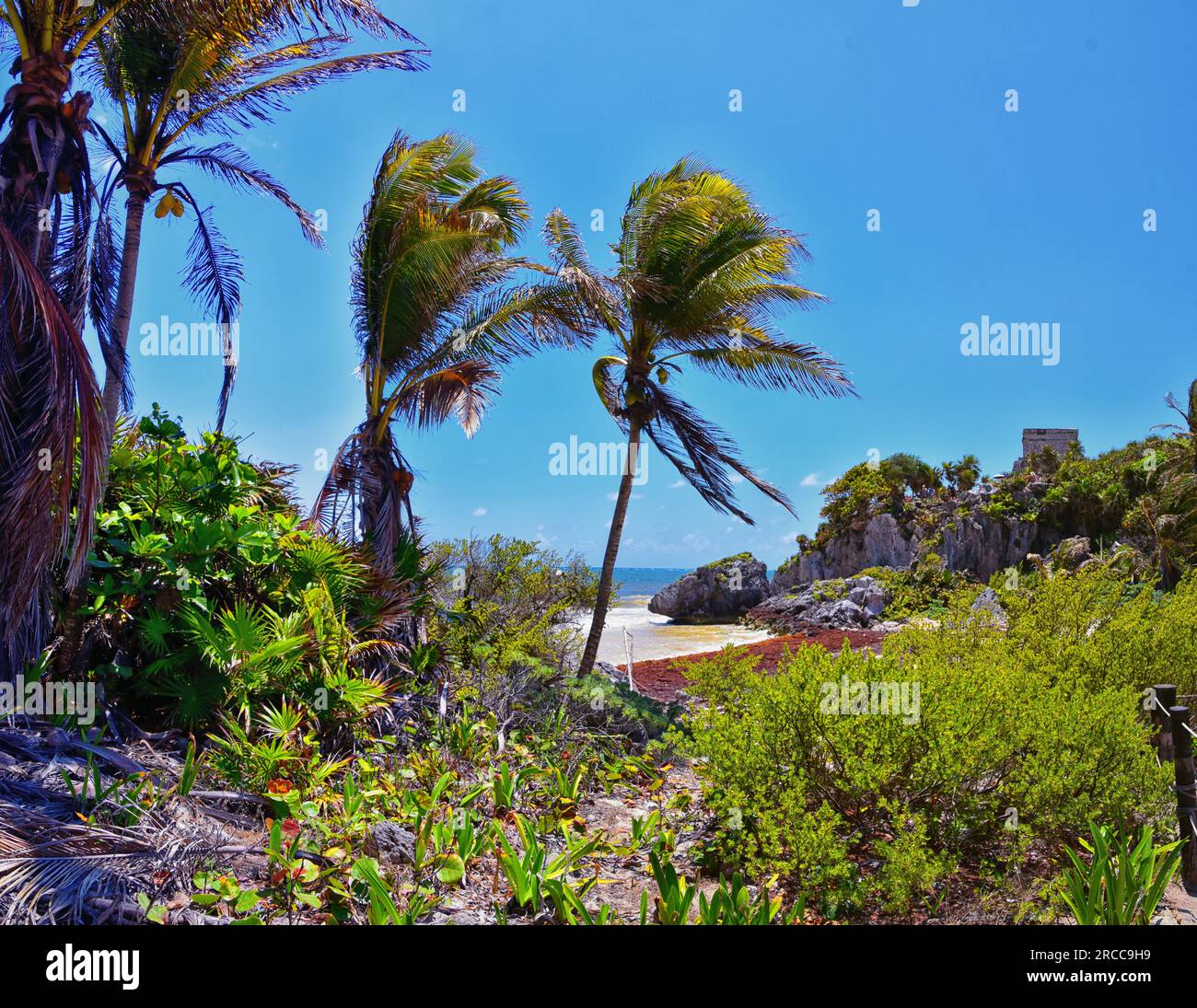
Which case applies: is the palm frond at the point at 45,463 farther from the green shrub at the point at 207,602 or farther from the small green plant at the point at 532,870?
the small green plant at the point at 532,870

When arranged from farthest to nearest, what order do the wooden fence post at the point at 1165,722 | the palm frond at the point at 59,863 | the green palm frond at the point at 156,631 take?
the green palm frond at the point at 156,631
the wooden fence post at the point at 1165,722
the palm frond at the point at 59,863

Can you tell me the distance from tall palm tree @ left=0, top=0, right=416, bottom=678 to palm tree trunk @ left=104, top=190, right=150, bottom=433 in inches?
48.7

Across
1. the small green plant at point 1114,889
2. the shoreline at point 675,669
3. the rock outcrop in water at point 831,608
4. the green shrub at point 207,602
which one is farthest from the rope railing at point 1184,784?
the rock outcrop in water at point 831,608

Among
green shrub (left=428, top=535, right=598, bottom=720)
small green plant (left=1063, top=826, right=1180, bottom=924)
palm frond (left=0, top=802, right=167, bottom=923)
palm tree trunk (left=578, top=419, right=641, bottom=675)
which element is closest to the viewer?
palm frond (left=0, top=802, right=167, bottom=923)

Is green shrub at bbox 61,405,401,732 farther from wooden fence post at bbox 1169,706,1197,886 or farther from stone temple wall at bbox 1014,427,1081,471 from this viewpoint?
stone temple wall at bbox 1014,427,1081,471

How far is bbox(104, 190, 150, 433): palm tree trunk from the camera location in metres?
7.74

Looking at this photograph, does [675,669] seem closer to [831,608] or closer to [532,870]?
[532,870]

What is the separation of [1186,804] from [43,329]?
906 centimetres

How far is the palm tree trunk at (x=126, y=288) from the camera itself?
305 inches

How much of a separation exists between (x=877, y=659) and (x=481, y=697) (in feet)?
15.3

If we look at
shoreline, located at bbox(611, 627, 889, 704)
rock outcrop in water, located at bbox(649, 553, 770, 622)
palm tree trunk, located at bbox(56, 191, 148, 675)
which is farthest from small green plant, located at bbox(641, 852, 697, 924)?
rock outcrop in water, located at bbox(649, 553, 770, 622)

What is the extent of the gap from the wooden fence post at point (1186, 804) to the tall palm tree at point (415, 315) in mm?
8329

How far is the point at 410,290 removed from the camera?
33.5ft
